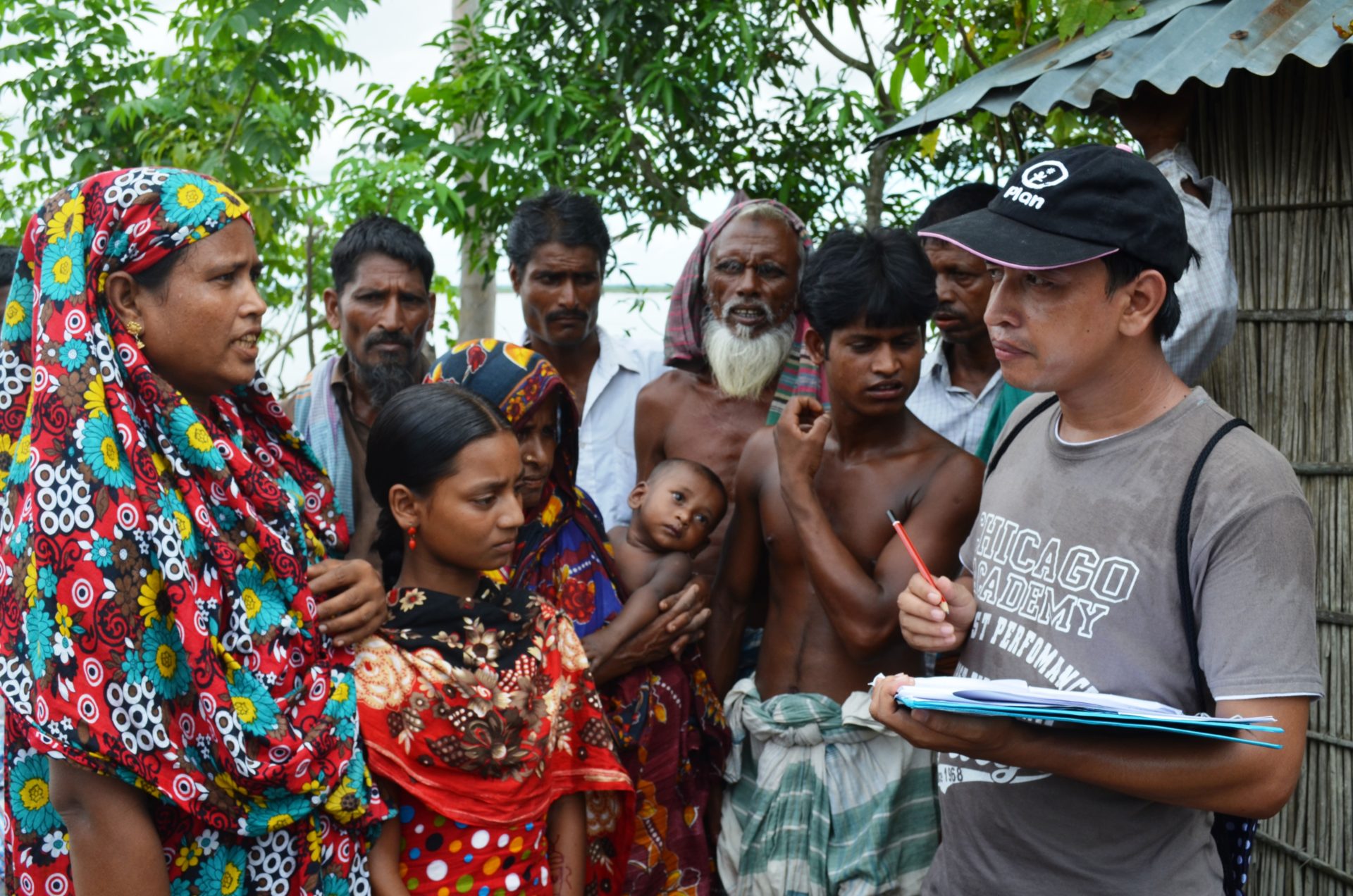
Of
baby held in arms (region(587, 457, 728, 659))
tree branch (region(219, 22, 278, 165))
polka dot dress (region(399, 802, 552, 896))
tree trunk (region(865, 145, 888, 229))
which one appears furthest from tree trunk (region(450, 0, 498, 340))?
polka dot dress (region(399, 802, 552, 896))

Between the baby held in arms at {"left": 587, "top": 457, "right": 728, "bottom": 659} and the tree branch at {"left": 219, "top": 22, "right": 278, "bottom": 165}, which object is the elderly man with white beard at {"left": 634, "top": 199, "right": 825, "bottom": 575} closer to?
the baby held in arms at {"left": 587, "top": 457, "right": 728, "bottom": 659}

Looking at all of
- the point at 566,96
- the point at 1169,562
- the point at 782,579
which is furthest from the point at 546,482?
the point at 566,96

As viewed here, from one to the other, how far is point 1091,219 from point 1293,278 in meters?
1.66

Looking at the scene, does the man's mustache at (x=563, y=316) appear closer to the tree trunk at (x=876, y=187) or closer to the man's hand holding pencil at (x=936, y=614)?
the tree trunk at (x=876, y=187)

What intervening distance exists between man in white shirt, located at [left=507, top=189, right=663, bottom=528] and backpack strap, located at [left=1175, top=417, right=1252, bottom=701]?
2.44m

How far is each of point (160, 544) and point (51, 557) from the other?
0.55 feet

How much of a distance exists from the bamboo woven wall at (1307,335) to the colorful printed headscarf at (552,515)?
1.99 metres

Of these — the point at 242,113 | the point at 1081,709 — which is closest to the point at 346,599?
the point at 1081,709

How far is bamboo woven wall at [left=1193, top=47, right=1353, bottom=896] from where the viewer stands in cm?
330

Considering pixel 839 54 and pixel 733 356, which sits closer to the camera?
pixel 733 356

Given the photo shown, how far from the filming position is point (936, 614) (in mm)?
2355

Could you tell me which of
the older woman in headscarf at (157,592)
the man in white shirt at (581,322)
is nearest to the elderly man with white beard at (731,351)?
the man in white shirt at (581,322)

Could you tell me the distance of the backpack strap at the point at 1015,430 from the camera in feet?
8.26

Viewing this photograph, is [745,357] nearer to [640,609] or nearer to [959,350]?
[959,350]
